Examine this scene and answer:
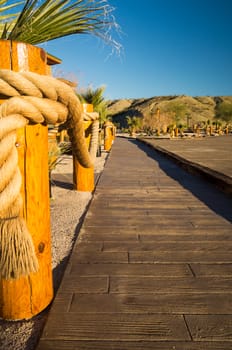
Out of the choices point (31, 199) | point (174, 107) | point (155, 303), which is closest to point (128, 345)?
point (155, 303)

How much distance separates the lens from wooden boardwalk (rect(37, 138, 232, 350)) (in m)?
1.10

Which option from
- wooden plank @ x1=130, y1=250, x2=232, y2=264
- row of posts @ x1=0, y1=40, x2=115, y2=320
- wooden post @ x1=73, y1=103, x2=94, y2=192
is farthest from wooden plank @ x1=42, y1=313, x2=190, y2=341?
wooden post @ x1=73, y1=103, x2=94, y2=192

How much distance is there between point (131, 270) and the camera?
5.44 ft

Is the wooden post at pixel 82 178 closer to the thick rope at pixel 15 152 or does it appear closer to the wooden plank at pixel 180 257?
the wooden plank at pixel 180 257

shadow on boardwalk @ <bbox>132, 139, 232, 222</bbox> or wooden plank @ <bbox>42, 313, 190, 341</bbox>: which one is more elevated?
shadow on boardwalk @ <bbox>132, 139, 232, 222</bbox>

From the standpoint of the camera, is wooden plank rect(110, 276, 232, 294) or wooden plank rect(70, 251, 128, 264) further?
wooden plank rect(70, 251, 128, 264)

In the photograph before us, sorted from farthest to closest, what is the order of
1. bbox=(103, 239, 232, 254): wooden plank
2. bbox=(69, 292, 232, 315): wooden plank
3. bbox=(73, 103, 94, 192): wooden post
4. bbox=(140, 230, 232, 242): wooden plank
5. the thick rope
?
bbox=(73, 103, 94, 192): wooden post → bbox=(140, 230, 232, 242): wooden plank → bbox=(103, 239, 232, 254): wooden plank → bbox=(69, 292, 232, 315): wooden plank → the thick rope

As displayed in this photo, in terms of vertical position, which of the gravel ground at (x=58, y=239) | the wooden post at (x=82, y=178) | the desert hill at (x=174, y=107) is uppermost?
the desert hill at (x=174, y=107)

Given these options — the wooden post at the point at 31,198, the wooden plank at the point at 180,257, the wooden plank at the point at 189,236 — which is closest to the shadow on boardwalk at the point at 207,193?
the wooden plank at the point at 189,236

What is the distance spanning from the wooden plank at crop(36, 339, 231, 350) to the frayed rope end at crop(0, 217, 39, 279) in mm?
328

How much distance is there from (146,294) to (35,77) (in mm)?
1117

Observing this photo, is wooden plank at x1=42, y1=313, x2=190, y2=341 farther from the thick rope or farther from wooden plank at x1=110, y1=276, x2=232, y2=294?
the thick rope

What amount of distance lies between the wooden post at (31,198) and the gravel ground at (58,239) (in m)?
0.05

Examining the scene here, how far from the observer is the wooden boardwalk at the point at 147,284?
3.62 feet
